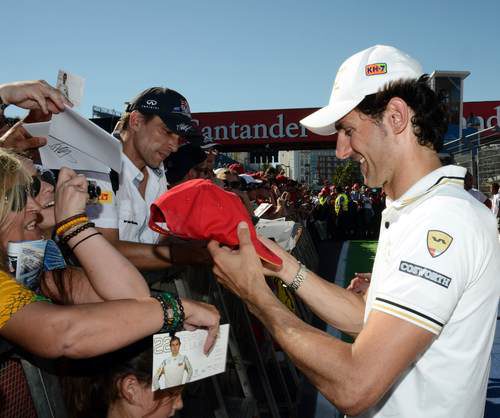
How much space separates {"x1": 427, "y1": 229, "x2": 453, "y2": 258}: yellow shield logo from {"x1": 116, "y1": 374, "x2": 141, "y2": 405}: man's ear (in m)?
1.28

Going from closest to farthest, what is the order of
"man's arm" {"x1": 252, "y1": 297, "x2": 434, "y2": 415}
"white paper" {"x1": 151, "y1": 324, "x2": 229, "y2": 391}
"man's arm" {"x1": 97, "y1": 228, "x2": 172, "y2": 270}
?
"man's arm" {"x1": 252, "y1": 297, "x2": 434, "y2": 415}, "white paper" {"x1": 151, "y1": 324, "x2": 229, "y2": 391}, "man's arm" {"x1": 97, "y1": 228, "x2": 172, "y2": 270}

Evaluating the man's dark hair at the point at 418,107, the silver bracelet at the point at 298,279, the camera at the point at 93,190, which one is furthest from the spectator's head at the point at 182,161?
the man's dark hair at the point at 418,107

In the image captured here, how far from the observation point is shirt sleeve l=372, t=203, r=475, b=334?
1.48 metres

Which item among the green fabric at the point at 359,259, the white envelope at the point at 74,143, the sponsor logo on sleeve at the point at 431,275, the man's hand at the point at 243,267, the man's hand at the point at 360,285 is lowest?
the green fabric at the point at 359,259

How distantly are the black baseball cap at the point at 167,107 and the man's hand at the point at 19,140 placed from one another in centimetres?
122

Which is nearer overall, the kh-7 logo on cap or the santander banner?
the kh-7 logo on cap

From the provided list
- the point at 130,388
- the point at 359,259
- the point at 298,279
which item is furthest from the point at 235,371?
the point at 359,259

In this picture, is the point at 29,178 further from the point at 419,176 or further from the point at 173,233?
the point at 419,176

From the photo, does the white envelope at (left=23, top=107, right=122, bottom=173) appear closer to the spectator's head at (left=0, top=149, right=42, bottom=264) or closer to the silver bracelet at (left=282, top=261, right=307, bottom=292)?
the spectator's head at (left=0, top=149, right=42, bottom=264)

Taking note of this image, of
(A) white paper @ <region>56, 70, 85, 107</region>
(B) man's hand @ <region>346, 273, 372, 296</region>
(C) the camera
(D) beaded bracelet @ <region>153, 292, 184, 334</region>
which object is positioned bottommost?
(B) man's hand @ <region>346, 273, 372, 296</region>

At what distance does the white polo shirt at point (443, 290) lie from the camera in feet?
4.88

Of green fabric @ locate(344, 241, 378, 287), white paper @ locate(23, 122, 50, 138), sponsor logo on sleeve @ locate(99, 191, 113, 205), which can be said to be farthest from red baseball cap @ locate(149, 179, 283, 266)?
green fabric @ locate(344, 241, 378, 287)

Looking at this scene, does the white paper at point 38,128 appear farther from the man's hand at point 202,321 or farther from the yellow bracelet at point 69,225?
the man's hand at point 202,321

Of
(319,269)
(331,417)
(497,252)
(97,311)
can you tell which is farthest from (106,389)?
(319,269)
